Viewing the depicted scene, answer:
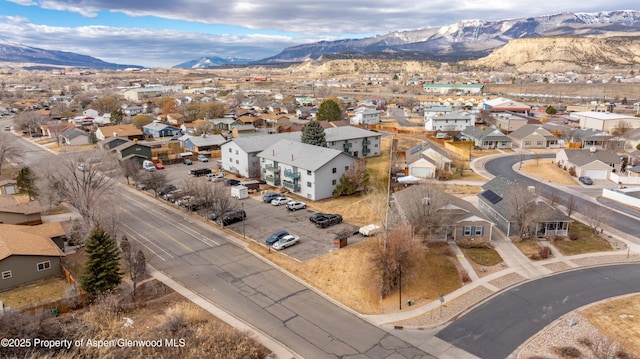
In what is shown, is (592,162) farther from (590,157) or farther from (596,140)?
(596,140)

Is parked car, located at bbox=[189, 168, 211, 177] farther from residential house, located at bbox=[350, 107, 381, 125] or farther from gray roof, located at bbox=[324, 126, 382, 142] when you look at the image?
residential house, located at bbox=[350, 107, 381, 125]

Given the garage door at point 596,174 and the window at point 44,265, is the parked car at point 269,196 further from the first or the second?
the garage door at point 596,174

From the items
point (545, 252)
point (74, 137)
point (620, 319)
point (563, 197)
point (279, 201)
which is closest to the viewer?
point (620, 319)

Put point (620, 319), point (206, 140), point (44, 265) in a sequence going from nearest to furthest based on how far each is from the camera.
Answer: point (620, 319) → point (44, 265) → point (206, 140)

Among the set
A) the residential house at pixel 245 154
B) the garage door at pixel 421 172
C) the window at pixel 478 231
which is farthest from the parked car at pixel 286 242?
the garage door at pixel 421 172

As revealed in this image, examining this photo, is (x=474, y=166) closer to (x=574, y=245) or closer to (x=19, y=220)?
(x=574, y=245)

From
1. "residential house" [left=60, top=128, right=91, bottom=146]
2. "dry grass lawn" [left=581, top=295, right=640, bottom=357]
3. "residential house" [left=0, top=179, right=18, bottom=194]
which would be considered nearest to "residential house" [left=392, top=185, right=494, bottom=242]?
"dry grass lawn" [left=581, top=295, right=640, bottom=357]

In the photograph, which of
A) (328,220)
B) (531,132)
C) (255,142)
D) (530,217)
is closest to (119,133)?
(255,142)
